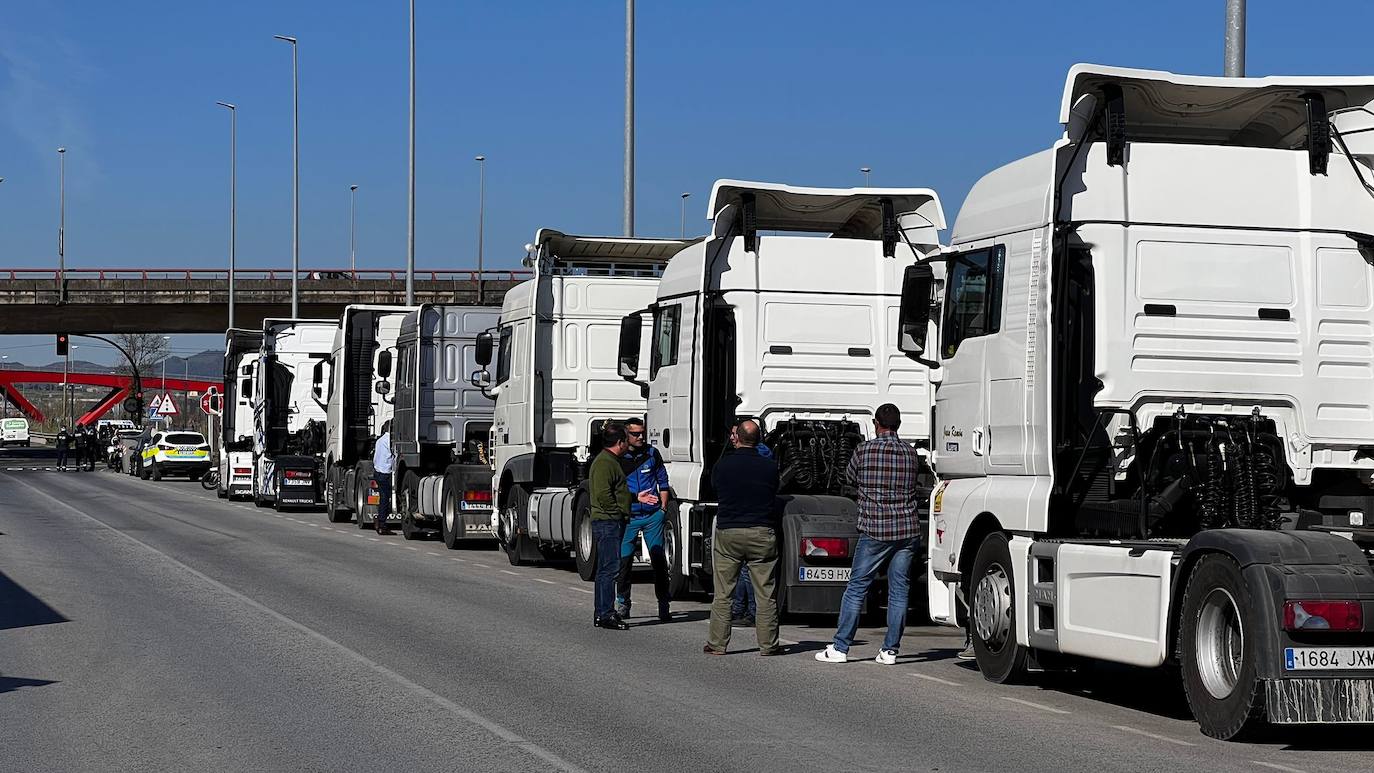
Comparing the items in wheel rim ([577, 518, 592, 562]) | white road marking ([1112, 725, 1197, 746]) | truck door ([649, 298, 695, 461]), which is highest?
truck door ([649, 298, 695, 461])

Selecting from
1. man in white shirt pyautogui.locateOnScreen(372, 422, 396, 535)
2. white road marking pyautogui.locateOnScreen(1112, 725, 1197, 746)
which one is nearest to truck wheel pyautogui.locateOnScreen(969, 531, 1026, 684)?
white road marking pyautogui.locateOnScreen(1112, 725, 1197, 746)

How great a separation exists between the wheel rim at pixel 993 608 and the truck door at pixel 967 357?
770mm

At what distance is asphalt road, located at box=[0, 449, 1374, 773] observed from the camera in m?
9.14

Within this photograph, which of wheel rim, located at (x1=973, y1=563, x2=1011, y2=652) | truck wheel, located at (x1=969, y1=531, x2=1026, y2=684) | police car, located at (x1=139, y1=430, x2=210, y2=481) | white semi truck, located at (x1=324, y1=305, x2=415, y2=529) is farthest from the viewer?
police car, located at (x1=139, y1=430, x2=210, y2=481)

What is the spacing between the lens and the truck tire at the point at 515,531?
22625 mm

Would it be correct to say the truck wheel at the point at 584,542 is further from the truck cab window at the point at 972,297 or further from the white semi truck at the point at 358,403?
the white semi truck at the point at 358,403

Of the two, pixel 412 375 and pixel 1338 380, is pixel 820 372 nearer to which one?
pixel 1338 380

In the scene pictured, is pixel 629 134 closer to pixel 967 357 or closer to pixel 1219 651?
pixel 967 357

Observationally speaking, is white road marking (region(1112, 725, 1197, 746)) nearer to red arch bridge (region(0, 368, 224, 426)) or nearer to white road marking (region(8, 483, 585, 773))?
white road marking (region(8, 483, 585, 773))

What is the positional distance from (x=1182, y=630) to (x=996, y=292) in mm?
3217

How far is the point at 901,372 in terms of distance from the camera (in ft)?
56.6

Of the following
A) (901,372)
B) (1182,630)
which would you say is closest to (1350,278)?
(1182,630)

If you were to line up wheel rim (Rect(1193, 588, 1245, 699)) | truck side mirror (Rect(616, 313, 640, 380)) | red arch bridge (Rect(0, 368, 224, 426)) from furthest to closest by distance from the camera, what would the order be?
red arch bridge (Rect(0, 368, 224, 426)) → truck side mirror (Rect(616, 313, 640, 380)) → wheel rim (Rect(1193, 588, 1245, 699))

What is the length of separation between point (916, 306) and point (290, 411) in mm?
28420
